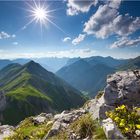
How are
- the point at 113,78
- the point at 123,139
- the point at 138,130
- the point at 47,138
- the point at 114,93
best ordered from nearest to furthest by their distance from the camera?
the point at 123,139 < the point at 138,130 < the point at 47,138 < the point at 114,93 < the point at 113,78

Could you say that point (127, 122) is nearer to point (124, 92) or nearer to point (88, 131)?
point (88, 131)

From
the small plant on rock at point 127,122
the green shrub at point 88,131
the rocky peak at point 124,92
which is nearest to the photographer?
the small plant on rock at point 127,122

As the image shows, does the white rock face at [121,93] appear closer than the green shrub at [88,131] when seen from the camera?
No

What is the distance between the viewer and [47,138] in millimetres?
14648

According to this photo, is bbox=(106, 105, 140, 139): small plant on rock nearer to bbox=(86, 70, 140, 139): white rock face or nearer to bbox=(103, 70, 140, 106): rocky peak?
bbox=(86, 70, 140, 139): white rock face

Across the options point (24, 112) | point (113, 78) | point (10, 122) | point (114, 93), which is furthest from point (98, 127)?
point (24, 112)

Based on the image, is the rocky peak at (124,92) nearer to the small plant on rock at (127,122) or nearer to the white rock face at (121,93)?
the white rock face at (121,93)

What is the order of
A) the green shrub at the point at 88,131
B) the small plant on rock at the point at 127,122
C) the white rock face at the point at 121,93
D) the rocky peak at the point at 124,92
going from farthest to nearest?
the rocky peak at the point at 124,92
the white rock face at the point at 121,93
the green shrub at the point at 88,131
the small plant on rock at the point at 127,122

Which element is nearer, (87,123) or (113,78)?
(87,123)

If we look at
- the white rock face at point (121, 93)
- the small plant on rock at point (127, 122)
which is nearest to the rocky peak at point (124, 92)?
the white rock face at point (121, 93)

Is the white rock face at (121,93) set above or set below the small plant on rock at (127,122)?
above

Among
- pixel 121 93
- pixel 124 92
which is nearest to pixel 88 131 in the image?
pixel 121 93

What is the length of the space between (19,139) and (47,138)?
245 centimetres

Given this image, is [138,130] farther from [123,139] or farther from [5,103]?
[5,103]
